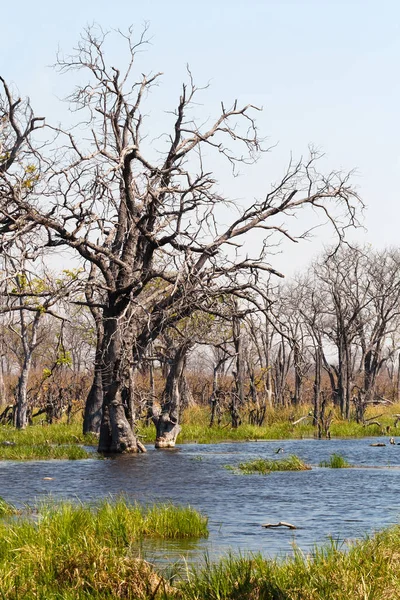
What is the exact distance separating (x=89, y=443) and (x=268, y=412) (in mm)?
11706

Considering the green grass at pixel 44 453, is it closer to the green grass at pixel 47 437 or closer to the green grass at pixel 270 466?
the green grass at pixel 47 437

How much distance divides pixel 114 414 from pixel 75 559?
17.7m

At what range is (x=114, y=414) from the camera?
25.6 m

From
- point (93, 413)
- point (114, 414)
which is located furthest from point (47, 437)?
point (114, 414)

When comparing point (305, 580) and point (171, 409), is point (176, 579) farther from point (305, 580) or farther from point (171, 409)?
point (171, 409)

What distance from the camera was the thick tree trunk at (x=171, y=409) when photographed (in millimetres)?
28750

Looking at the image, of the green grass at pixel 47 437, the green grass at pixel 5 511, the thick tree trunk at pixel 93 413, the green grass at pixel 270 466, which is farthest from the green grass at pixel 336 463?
the green grass at pixel 5 511

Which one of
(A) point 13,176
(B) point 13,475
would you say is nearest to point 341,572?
(B) point 13,475

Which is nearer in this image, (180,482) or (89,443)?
(180,482)

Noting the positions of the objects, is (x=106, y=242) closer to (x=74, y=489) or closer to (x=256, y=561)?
(x=74, y=489)

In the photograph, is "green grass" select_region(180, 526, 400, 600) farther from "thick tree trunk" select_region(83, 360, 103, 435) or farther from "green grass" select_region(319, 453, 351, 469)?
"thick tree trunk" select_region(83, 360, 103, 435)

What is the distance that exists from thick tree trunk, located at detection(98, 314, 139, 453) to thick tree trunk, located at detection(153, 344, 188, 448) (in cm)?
276

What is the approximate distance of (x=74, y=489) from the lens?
688 inches

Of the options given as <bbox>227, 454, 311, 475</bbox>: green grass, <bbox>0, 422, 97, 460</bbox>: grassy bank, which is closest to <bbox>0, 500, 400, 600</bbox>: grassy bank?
<bbox>227, 454, 311, 475</bbox>: green grass
